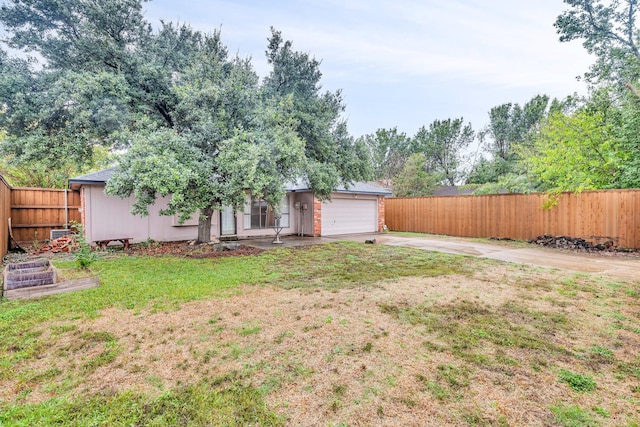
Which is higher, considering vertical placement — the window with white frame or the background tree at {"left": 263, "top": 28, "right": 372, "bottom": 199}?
the background tree at {"left": 263, "top": 28, "right": 372, "bottom": 199}

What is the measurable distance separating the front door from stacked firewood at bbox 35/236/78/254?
15.0 ft

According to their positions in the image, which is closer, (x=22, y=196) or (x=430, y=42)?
(x=22, y=196)

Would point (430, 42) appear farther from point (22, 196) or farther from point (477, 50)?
point (22, 196)

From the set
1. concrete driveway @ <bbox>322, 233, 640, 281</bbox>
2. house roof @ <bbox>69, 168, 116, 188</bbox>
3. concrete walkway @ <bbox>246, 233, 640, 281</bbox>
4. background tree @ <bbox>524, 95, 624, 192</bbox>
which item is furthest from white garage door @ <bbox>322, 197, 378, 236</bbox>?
house roof @ <bbox>69, 168, 116, 188</bbox>

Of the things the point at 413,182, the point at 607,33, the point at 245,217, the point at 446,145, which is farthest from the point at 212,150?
the point at 446,145

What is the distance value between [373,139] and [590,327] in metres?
31.6

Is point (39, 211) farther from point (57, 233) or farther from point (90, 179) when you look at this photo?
point (90, 179)

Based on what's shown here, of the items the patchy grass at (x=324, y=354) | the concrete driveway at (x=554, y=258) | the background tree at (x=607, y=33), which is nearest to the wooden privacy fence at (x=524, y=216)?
the concrete driveway at (x=554, y=258)

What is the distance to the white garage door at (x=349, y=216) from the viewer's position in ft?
45.9

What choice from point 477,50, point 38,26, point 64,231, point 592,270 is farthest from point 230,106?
point 477,50

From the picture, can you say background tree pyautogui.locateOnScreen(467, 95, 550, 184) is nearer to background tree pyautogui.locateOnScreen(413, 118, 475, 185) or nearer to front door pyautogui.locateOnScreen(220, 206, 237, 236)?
background tree pyautogui.locateOnScreen(413, 118, 475, 185)

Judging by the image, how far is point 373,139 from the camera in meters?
33.5

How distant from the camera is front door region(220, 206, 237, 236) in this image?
1198 cm

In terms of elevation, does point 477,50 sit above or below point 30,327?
above
